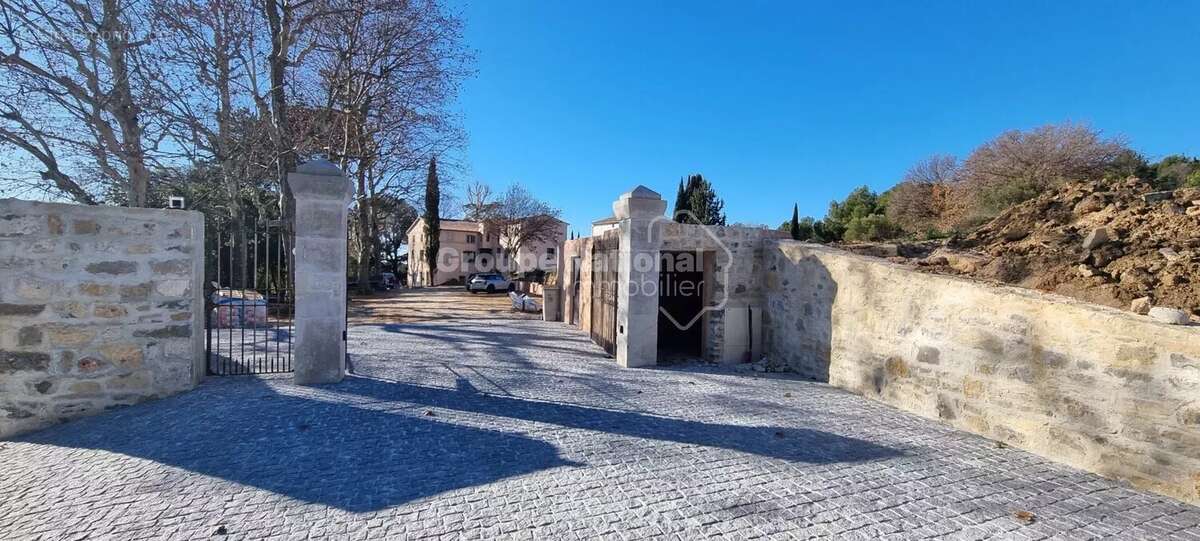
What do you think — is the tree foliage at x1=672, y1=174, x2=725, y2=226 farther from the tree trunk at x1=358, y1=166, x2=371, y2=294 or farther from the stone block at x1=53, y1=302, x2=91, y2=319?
the stone block at x1=53, y1=302, x2=91, y2=319

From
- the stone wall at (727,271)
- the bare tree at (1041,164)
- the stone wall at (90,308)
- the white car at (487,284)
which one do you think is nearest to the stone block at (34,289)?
the stone wall at (90,308)

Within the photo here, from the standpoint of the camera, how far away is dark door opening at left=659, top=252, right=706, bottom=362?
7.96 metres

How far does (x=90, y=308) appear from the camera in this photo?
4391 millimetres

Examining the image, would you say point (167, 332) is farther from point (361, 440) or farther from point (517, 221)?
point (517, 221)

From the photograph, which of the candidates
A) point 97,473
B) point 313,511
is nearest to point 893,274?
point 313,511

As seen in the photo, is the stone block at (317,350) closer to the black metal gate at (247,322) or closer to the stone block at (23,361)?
the black metal gate at (247,322)

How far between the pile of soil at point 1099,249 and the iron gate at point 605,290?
4105 mm

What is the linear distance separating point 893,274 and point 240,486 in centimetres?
598

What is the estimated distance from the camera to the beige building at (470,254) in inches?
1532

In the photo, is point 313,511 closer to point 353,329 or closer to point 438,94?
point 353,329

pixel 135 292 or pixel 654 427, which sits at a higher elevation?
pixel 135 292

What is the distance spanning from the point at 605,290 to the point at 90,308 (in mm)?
6136

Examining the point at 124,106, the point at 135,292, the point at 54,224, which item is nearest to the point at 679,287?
the point at 135,292

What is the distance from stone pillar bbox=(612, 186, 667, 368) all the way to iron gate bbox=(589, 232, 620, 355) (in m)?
0.65
